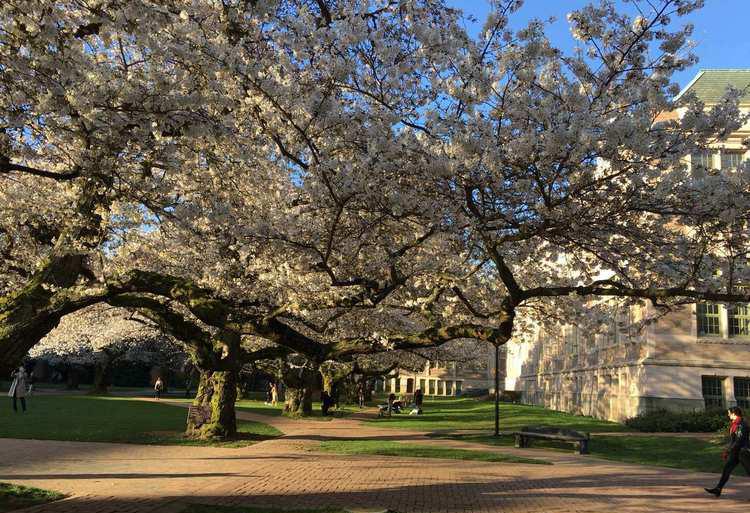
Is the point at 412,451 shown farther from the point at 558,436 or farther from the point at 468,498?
the point at 468,498

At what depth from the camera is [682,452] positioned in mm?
19188

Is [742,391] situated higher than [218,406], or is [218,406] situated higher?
[742,391]

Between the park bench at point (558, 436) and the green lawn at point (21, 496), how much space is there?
14.2m

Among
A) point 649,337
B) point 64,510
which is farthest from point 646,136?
point 649,337

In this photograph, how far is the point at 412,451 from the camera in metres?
17.4

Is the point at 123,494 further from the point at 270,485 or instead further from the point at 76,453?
the point at 76,453

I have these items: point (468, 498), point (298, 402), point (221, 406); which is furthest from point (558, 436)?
point (298, 402)

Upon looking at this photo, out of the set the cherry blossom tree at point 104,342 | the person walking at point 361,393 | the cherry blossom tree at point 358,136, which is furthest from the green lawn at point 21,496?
the person walking at point 361,393

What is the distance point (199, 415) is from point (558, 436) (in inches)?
413

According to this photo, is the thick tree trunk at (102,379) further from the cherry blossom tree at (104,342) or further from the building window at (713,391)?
the building window at (713,391)

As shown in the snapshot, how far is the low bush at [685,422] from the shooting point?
2550cm

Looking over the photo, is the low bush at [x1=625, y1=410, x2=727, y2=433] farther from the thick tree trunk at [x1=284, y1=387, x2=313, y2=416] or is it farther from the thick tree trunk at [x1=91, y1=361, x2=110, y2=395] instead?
the thick tree trunk at [x1=91, y1=361, x2=110, y2=395]

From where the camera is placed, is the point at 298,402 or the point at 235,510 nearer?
the point at 235,510

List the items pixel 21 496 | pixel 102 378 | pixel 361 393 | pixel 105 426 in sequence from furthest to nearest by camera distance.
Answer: pixel 102 378 → pixel 361 393 → pixel 105 426 → pixel 21 496
